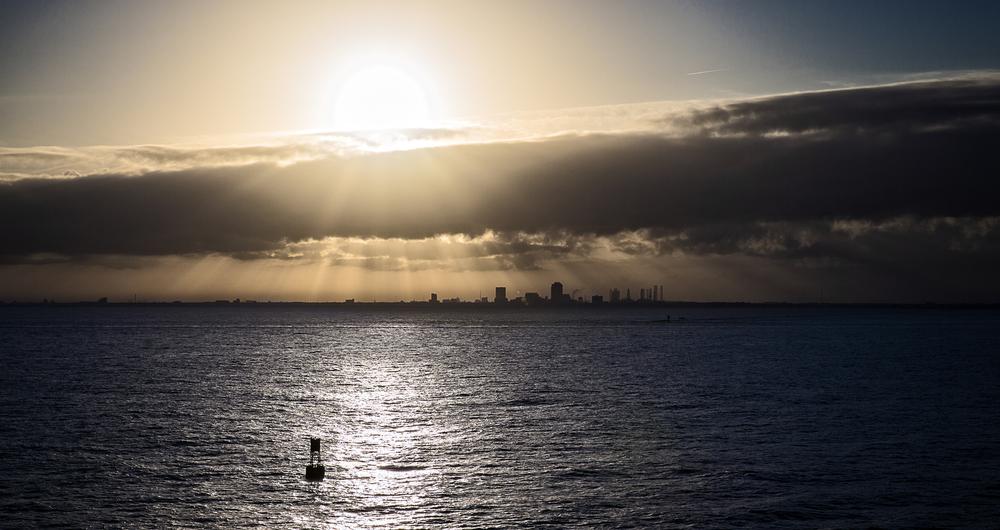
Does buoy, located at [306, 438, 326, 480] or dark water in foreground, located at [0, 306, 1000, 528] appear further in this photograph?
buoy, located at [306, 438, 326, 480]

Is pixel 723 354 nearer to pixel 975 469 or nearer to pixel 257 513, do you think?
pixel 975 469

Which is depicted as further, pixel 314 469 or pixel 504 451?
pixel 504 451

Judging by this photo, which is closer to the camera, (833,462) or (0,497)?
(0,497)

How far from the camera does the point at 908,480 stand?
57.6 metres

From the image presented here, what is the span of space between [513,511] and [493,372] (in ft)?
321

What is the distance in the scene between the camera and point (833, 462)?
6350cm

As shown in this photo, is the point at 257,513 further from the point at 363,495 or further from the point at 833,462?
the point at 833,462

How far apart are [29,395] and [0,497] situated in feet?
205

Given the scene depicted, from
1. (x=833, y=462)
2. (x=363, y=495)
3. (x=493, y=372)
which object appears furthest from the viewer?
(x=493, y=372)

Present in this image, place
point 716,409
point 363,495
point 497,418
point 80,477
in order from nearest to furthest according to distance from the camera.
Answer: point 363,495, point 80,477, point 497,418, point 716,409

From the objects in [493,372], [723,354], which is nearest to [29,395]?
[493,372]

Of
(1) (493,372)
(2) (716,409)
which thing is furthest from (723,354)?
(2) (716,409)

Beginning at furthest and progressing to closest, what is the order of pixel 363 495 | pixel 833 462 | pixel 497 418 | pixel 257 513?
pixel 497 418 → pixel 833 462 → pixel 363 495 → pixel 257 513

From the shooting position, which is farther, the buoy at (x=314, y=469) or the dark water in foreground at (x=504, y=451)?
the buoy at (x=314, y=469)
